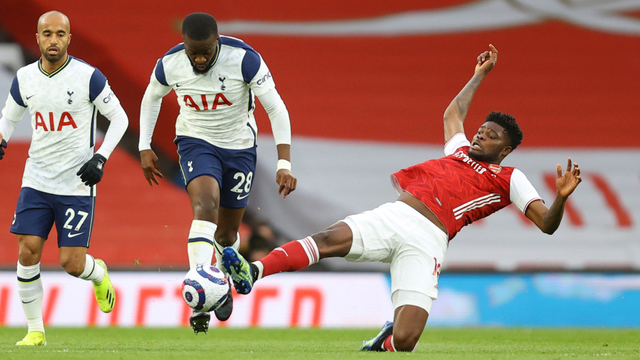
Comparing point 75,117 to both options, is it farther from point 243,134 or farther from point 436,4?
point 436,4

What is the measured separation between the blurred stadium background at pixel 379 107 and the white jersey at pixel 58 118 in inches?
157

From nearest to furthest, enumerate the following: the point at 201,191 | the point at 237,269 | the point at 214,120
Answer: the point at 237,269
the point at 201,191
the point at 214,120

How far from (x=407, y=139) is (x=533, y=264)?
2255 millimetres

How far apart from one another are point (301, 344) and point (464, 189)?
1873 millimetres

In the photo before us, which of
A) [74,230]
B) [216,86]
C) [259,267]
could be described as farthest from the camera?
[74,230]

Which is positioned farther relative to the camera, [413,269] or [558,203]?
[413,269]

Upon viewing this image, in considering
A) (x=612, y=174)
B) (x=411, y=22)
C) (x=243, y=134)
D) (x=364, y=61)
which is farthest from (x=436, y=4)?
(x=243, y=134)

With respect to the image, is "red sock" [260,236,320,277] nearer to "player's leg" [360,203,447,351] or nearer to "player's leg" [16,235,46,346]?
"player's leg" [360,203,447,351]

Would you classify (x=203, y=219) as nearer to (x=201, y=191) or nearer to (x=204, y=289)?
(x=201, y=191)

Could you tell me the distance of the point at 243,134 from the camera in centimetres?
579

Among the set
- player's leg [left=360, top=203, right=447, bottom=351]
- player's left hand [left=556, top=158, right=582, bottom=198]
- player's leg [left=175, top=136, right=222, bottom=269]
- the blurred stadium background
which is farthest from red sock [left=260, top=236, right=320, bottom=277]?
the blurred stadium background

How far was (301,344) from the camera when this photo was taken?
20.4 ft

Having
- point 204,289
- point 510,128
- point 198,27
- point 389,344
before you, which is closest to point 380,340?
point 389,344

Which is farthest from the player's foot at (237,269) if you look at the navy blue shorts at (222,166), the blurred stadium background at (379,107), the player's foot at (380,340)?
the blurred stadium background at (379,107)
